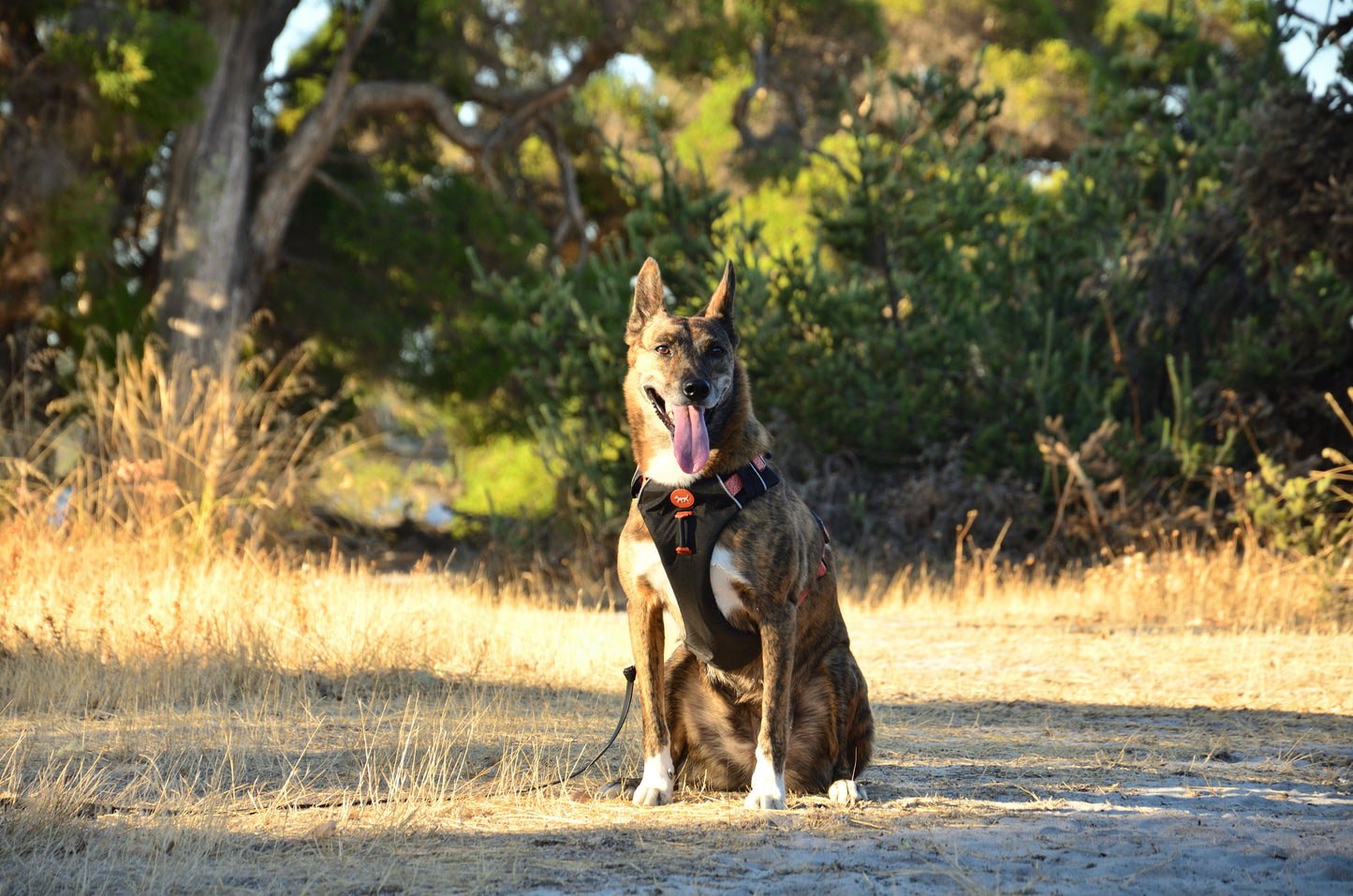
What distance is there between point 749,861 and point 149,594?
5.26 m

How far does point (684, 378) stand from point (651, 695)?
1.12 meters

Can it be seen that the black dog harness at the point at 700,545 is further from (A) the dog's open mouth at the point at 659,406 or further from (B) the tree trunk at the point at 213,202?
(B) the tree trunk at the point at 213,202

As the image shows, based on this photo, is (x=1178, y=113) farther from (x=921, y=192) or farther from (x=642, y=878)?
(x=642, y=878)

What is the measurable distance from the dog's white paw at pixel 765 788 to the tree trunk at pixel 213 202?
10.9m

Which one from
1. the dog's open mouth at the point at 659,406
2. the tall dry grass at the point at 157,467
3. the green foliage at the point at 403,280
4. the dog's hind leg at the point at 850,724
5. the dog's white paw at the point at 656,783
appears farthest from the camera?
the green foliage at the point at 403,280

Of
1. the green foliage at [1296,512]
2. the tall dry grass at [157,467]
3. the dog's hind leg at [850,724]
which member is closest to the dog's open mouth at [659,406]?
the dog's hind leg at [850,724]

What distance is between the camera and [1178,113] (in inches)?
552

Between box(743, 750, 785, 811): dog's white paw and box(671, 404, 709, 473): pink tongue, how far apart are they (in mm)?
1011

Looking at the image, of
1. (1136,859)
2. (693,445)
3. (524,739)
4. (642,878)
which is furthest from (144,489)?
(1136,859)

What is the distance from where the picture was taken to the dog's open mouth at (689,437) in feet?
13.2

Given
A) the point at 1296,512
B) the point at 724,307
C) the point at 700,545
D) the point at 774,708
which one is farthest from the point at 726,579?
the point at 1296,512

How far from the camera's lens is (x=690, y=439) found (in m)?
4.03

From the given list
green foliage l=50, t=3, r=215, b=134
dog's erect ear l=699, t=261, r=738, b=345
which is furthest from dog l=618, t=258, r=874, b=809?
green foliage l=50, t=3, r=215, b=134

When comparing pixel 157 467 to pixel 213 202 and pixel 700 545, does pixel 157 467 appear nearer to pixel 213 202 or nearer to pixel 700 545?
pixel 700 545
